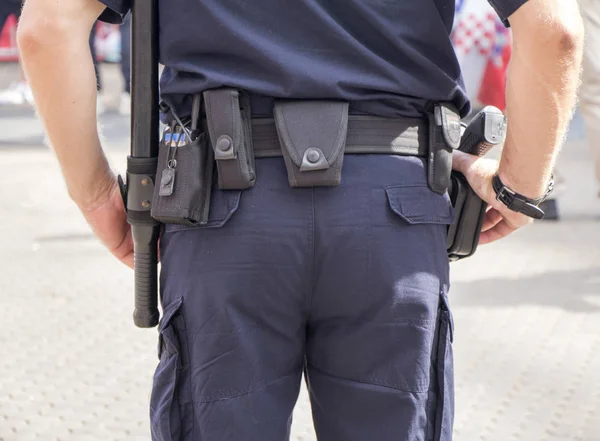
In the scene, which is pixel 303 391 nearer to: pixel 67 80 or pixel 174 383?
pixel 174 383

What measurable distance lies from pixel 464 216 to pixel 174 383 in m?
0.68

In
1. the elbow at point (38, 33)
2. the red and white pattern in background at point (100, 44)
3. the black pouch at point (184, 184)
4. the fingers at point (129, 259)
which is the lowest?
the red and white pattern in background at point (100, 44)

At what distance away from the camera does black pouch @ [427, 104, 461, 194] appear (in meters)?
1.78

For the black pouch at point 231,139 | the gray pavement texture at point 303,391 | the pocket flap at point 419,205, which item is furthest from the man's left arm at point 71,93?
the gray pavement texture at point 303,391

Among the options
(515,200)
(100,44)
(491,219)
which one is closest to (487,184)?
(515,200)

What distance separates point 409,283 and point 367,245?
0.11 metres

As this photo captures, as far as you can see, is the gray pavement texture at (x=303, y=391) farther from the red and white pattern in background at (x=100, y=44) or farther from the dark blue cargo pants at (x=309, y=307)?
the red and white pattern in background at (x=100, y=44)

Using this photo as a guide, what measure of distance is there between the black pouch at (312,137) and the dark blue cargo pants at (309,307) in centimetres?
3

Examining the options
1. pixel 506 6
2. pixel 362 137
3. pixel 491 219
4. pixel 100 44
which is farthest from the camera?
pixel 100 44

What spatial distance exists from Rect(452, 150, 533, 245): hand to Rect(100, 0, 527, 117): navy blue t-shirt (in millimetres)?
301

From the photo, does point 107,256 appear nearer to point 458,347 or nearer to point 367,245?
point 458,347

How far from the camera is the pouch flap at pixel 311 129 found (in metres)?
1.69

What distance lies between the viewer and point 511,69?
174cm

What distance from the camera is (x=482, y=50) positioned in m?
7.76
